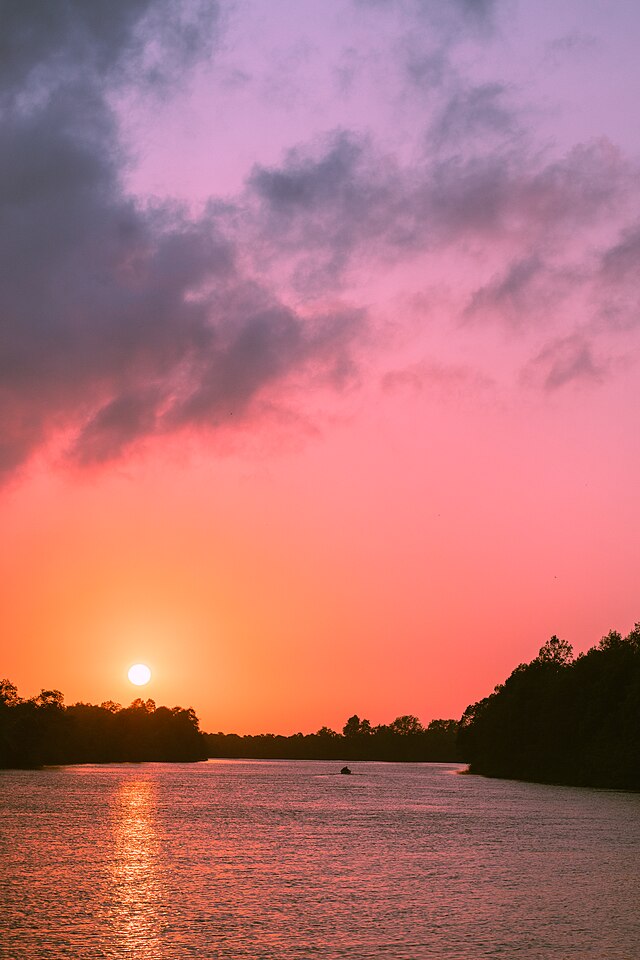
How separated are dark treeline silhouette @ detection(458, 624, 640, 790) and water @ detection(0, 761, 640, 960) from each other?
197 ft

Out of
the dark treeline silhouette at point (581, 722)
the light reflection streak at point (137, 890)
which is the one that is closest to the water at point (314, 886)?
the light reflection streak at point (137, 890)

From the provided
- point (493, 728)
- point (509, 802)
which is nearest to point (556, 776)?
point (493, 728)

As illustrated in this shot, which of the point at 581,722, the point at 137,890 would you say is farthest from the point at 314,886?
the point at 581,722

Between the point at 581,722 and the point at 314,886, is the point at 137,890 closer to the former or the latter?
the point at 314,886

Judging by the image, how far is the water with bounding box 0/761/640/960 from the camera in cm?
3064

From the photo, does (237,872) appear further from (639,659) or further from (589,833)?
(639,659)

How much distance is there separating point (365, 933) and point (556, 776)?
153 m

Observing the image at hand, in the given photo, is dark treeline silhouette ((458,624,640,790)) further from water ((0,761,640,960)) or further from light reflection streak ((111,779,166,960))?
light reflection streak ((111,779,166,960))

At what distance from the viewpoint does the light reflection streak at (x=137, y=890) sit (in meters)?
30.1

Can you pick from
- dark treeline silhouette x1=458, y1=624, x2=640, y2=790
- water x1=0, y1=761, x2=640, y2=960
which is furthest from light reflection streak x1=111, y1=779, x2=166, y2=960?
dark treeline silhouette x1=458, y1=624, x2=640, y2=790

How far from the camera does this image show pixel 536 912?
36.9 meters

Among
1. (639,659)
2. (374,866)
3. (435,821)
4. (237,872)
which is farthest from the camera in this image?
(639,659)

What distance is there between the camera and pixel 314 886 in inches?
1661

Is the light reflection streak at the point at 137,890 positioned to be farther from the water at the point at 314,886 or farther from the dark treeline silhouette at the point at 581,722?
the dark treeline silhouette at the point at 581,722
